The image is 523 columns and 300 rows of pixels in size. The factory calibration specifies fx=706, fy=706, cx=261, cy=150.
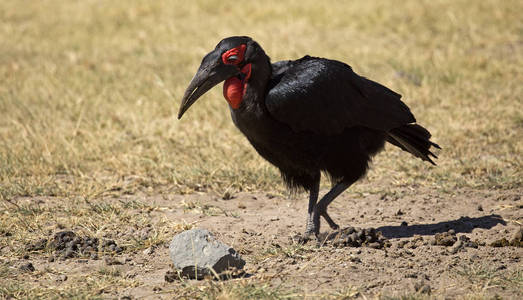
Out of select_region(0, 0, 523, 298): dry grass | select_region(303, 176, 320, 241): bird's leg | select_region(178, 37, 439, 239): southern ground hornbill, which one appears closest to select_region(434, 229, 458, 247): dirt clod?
select_region(178, 37, 439, 239): southern ground hornbill

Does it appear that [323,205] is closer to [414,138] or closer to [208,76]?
[414,138]

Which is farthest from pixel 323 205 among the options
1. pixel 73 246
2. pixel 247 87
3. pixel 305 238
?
pixel 73 246

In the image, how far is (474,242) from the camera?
3885mm

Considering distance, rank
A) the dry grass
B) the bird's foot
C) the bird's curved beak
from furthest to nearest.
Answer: the dry grass, the bird's foot, the bird's curved beak

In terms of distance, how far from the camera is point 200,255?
3334 millimetres

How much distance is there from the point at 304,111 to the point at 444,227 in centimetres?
116

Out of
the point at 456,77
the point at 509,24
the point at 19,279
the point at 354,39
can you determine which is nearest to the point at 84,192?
the point at 19,279

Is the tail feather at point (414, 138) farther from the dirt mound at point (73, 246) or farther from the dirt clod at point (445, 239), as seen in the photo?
the dirt mound at point (73, 246)

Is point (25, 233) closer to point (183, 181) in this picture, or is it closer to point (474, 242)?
point (183, 181)

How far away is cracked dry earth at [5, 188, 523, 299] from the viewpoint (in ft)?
11.0

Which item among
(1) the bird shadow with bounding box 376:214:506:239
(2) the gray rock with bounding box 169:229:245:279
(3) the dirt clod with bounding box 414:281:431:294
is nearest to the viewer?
(3) the dirt clod with bounding box 414:281:431:294

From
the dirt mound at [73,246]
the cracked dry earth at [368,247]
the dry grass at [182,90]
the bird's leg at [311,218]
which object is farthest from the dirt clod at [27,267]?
the bird's leg at [311,218]

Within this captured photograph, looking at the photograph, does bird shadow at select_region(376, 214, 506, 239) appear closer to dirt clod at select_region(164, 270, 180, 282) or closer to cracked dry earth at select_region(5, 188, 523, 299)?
cracked dry earth at select_region(5, 188, 523, 299)

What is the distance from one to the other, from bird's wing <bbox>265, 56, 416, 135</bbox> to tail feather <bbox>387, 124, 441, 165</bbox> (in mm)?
106
